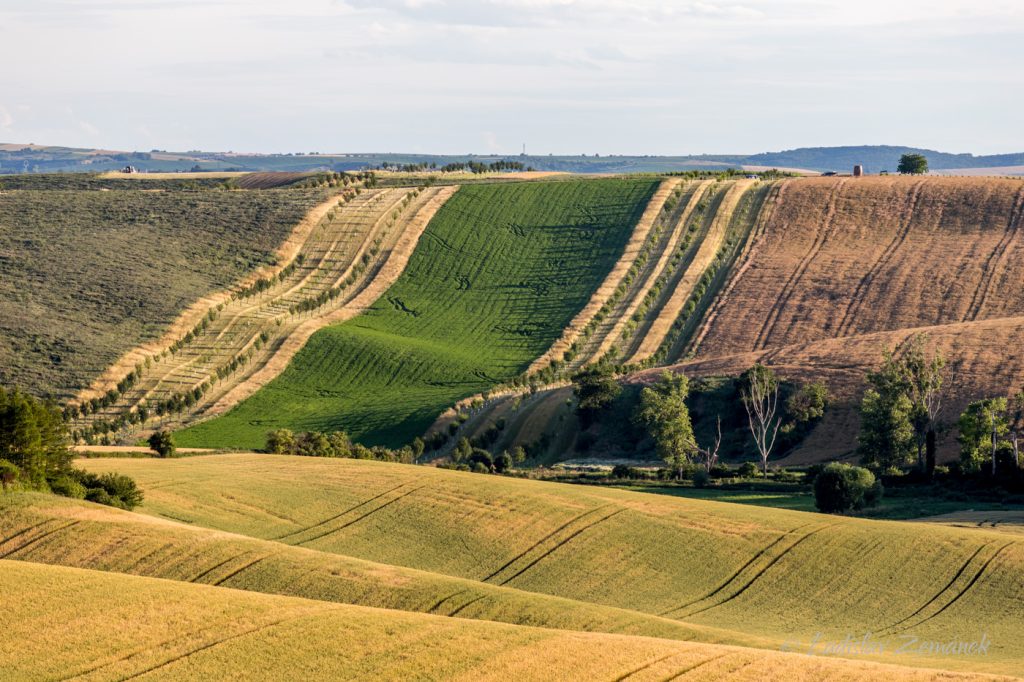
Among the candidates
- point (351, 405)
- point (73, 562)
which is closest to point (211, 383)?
point (351, 405)

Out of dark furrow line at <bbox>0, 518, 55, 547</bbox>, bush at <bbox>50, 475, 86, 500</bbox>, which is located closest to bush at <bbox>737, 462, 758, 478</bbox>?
bush at <bbox>50, 475, 86, 500</bbox>

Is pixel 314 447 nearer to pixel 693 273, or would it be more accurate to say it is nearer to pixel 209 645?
pixel 209 645

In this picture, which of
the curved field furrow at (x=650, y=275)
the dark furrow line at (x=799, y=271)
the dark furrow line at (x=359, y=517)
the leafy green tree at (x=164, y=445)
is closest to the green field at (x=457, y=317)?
the curved field furrow at (x=650, y=275)

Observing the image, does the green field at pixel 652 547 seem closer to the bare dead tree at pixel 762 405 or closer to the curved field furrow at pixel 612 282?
the bare dead tree at pixel 762 405

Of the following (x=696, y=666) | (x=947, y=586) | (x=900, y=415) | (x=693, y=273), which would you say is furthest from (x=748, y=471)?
(x=693, y=273)

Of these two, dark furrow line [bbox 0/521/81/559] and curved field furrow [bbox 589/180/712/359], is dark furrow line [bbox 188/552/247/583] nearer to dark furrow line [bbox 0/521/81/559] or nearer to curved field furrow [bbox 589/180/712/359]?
dark furrow line [bbox 0/521/81/559]

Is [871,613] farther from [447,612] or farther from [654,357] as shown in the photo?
[654,357]

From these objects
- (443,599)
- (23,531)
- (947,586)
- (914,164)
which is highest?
(914,164)
